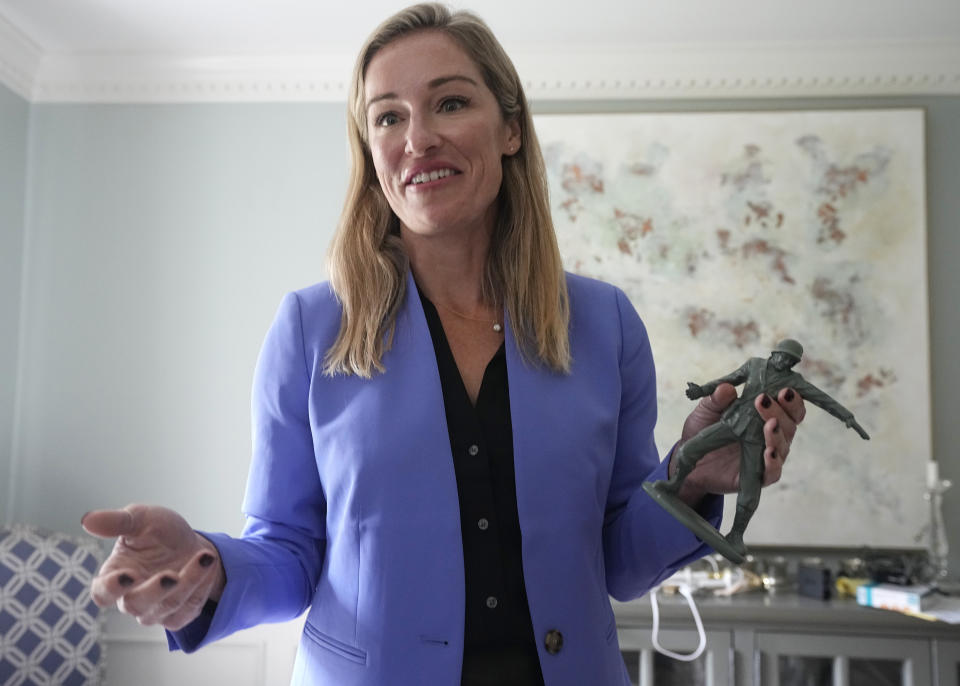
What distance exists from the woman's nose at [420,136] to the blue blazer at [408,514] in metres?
0.18

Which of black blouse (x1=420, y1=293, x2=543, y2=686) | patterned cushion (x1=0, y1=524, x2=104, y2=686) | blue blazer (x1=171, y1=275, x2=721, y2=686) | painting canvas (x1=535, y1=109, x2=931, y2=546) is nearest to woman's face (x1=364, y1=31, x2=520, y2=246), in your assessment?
blue blazer (x1=171, y1=275, x2=721, y2=686)

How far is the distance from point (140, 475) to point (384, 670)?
8.23 ft

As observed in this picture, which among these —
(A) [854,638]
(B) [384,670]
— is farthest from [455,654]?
(A) [854,638]

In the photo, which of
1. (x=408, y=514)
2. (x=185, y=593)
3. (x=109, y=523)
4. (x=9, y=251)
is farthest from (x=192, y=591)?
(x=9, y=251)

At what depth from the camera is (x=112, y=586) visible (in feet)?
2.64

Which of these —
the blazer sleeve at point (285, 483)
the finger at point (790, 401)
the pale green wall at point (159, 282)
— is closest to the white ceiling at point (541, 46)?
the pale green wall at point (159, 282)

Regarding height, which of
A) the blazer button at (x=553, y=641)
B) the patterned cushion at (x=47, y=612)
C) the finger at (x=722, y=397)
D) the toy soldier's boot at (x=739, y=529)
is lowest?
the patterned cushion at (x=47, y=612)

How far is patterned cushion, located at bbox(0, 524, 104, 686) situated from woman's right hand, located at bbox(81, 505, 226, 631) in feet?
7.06

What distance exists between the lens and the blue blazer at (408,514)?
0.98m

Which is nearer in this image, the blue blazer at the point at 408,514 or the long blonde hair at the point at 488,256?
the blue blazer at the point at 408,514

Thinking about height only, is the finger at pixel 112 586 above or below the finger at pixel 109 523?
below

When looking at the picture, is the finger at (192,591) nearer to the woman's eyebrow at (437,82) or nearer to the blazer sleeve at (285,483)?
the blazer sleeve at (285,483)

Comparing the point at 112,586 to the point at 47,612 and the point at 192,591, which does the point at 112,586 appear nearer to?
the point at 192,591

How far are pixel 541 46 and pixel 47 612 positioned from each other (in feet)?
8.30
